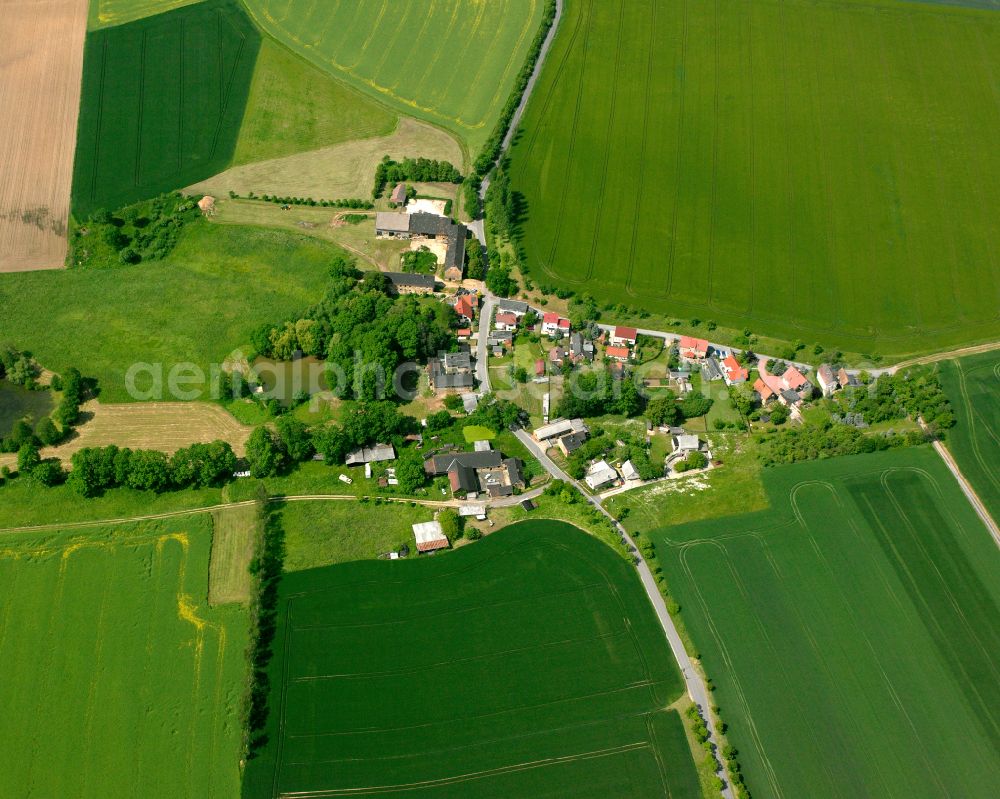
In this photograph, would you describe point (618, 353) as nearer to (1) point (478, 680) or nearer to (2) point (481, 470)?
(2) point (481, 470)

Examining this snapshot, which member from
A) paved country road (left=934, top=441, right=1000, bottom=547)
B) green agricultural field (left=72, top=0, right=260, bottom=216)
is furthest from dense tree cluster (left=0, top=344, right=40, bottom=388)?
Result: paved country road (left=934, top=441, right=1000, bottom=547)

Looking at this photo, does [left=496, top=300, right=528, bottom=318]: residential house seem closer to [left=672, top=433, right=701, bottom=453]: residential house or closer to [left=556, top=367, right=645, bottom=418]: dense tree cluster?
[left=556, top=367, right=645, bottom=418]: dense tree cluster

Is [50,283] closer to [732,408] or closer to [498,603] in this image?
[498,603]

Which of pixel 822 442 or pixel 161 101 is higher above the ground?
pixel 161 101

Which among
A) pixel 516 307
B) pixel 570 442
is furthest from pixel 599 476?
pixel 516 307

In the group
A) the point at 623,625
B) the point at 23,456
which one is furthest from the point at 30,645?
the point at 623,625

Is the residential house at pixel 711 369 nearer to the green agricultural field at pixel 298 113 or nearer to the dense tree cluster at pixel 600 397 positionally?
the dense tree cluster at pixel 600 397
